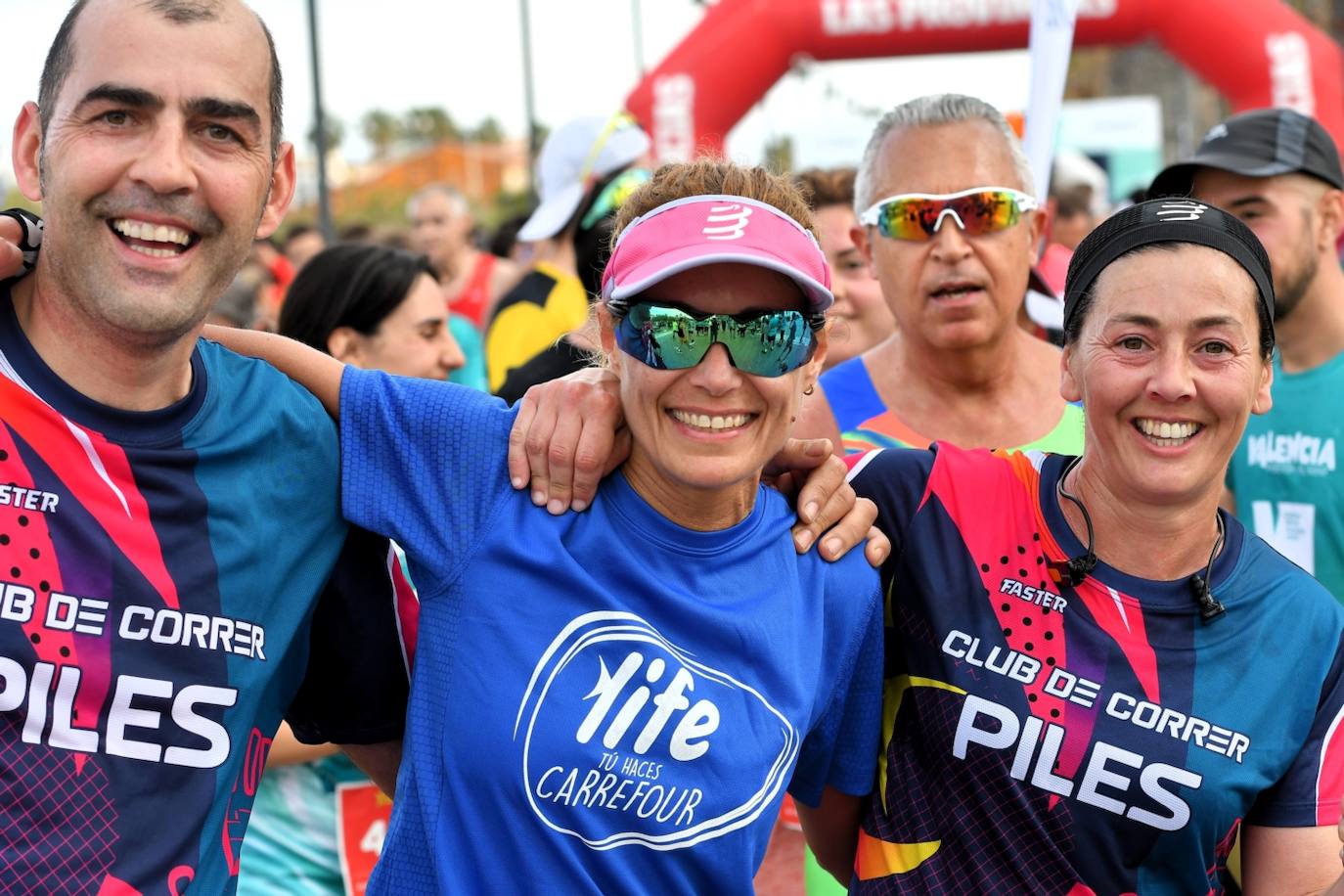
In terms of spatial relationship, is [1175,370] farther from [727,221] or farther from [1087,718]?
[727,221]

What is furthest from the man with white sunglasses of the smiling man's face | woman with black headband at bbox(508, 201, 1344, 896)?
the smiling man's face

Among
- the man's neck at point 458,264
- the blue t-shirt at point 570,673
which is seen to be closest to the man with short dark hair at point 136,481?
the blue t-shirt at point 570,673

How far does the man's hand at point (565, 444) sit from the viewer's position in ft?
7.73

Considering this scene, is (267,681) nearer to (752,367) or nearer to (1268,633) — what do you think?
(752,367)

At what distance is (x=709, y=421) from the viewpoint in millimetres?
2371

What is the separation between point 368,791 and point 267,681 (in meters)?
1.50

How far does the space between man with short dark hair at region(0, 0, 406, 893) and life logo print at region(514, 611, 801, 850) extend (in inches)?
19.0

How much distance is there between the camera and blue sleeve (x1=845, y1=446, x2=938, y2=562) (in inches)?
106

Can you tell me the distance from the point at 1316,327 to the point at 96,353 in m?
3.51

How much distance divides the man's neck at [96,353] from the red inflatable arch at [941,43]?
1144cm

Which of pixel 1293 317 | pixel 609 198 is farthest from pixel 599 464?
pixel 609 198

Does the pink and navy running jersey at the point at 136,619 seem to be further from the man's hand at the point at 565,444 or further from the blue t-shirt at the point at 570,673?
the man's hand at the point at 565,444

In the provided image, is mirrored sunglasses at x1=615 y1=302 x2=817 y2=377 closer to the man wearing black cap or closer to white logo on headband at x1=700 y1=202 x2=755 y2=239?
white logo on headband at x1=700 y1=202 x2=755 y2=239

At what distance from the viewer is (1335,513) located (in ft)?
13.0
